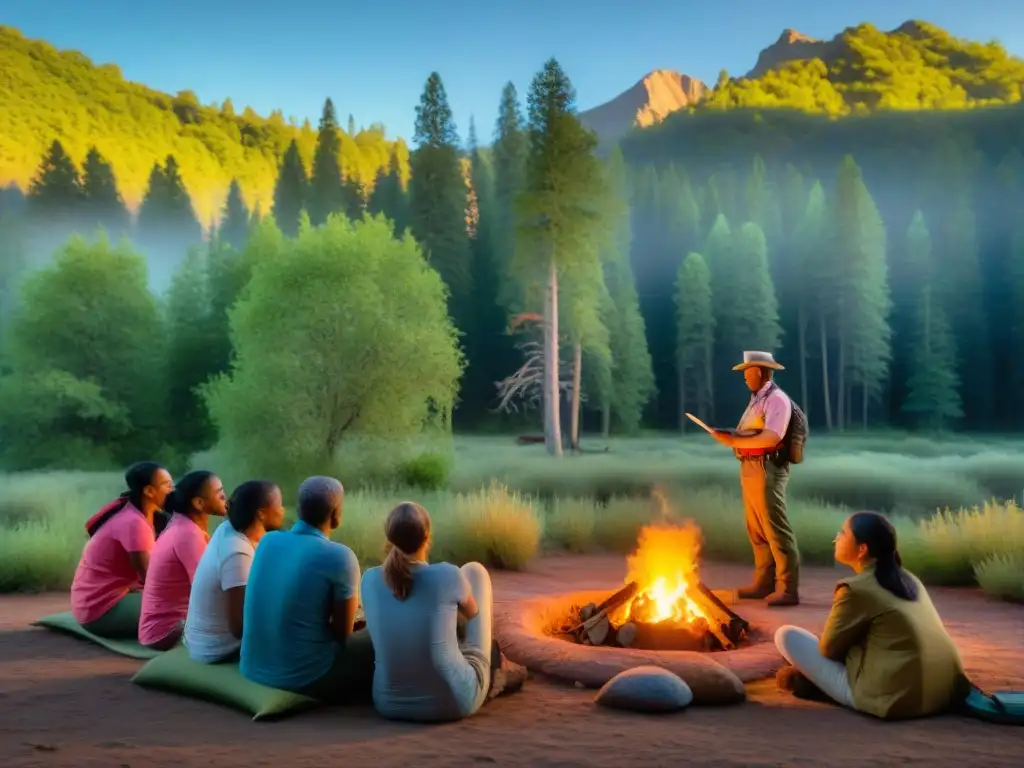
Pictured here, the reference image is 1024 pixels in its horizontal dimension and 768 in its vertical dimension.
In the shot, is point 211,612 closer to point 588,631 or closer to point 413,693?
point 413,693

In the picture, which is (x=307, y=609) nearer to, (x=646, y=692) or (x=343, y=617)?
(x=343, y=617)

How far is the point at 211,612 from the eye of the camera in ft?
15.0

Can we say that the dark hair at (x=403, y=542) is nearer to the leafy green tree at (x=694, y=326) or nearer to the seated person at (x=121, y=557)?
the seated person at (x=121, y=557)

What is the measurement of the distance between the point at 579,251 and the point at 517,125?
3.92 m

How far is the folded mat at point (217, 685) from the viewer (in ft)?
13.7

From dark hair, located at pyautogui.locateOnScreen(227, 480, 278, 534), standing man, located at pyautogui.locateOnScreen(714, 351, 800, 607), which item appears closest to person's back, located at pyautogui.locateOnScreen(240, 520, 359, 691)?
dark hair, located at pyautogui.locateOnScreen(227, 480, 278, 534)

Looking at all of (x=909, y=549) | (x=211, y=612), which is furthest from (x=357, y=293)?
(x=211, y=612)

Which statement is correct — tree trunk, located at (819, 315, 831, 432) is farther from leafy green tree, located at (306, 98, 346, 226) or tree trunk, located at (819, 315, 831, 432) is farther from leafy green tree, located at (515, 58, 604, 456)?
leafy green tree, located at (306, 98, 346, 226)

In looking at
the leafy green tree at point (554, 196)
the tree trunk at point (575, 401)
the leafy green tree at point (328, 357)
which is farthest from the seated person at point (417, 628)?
the tree trunk at point (575, 401)

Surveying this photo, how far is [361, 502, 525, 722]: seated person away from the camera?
3.94 meters

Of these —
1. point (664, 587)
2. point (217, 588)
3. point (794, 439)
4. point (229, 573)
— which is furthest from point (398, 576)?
point (794, 439)

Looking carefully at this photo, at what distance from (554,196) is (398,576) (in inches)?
Answer: 503

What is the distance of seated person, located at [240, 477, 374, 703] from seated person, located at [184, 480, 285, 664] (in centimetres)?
25

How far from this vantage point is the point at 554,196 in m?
16.0
